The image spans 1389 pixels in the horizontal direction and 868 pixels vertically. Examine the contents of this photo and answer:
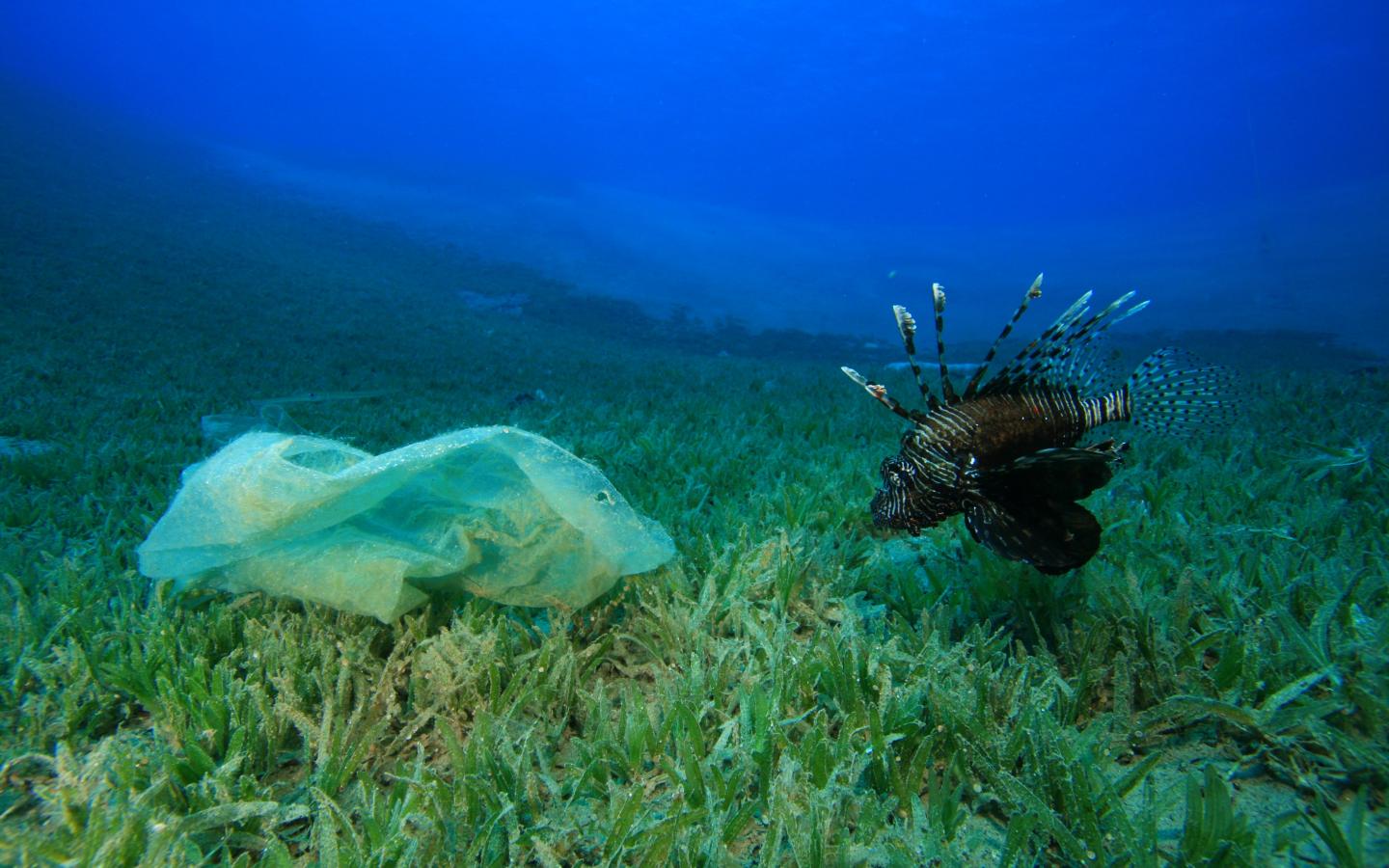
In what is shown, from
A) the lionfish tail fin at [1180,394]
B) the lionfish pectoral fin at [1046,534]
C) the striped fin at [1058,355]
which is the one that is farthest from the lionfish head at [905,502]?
the lionfish tail fin at [1180,394]

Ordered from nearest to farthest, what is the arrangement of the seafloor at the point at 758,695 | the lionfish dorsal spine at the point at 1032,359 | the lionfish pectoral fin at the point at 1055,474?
the seafloor at the point at 758,695 → the lionfish pectoral fin at the point at 1055,474 → the lionfish dorsal spine at the point at 1032,359

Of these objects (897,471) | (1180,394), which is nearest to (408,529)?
(897,471)

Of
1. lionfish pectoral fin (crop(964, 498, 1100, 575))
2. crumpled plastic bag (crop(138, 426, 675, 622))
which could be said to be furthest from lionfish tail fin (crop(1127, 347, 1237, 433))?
crumpled plastic bag (crop(138, 426, 675, 622))

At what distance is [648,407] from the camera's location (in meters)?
7.90

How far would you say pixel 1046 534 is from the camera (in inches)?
82.0

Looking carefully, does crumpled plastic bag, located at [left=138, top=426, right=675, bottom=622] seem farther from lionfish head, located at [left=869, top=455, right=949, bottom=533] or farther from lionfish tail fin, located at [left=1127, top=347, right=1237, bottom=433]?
lionfish tail fin, located at [left=1127, top=347, right=1237, bottom=433]

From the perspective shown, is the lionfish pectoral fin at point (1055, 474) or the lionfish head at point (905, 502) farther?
the lionfish head at point (905, 502)

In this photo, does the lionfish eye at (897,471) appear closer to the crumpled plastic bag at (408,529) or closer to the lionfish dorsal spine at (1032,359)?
the lionfish dorsal spine at (1032,359)

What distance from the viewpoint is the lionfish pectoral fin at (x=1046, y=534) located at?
205 cm

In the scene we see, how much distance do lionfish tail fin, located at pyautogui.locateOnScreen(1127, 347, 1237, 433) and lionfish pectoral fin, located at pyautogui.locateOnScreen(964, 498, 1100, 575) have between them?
32.1 inches

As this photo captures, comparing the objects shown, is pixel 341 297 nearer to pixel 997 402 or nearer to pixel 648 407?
pixel 648 407

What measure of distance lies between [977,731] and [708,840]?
2.83 ft

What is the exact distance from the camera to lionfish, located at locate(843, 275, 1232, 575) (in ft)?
6.80

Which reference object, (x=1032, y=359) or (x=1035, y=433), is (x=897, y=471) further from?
(x=1032, y=359)
